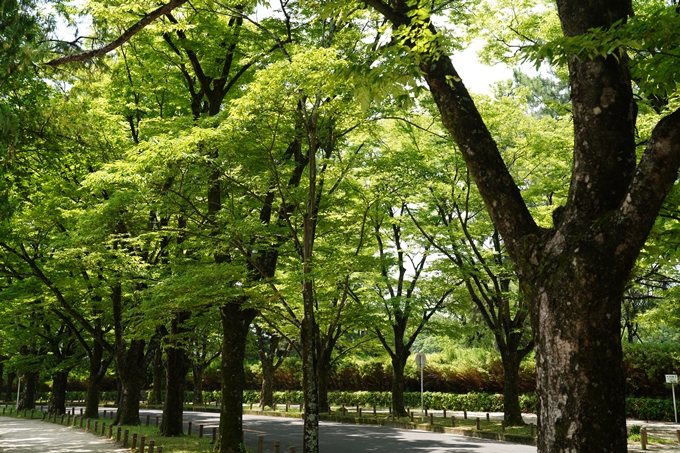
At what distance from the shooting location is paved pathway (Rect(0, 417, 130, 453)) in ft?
51.0

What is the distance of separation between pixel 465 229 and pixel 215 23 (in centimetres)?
1056

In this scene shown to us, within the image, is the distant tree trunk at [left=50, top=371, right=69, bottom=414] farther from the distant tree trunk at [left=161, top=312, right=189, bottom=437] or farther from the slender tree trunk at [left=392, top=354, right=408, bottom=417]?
the slender tree trunk at [left=392, top=354, right=408, bottom=417]

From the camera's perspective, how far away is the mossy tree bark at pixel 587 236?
3566 mm

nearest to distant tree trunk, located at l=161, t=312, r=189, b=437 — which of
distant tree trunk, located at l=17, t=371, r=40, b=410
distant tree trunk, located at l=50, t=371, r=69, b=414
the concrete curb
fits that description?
the concrete curb

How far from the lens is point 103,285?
21438mm

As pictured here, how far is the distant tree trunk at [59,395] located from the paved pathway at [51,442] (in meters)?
8.47

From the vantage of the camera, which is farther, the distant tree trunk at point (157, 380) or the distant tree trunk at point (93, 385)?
the distant tree trunk at point (157, 380)

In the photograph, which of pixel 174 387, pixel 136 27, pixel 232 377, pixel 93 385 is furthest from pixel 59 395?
pixel 136 27

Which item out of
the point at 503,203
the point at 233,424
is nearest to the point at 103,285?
the point at 233,424

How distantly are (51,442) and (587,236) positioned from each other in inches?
763

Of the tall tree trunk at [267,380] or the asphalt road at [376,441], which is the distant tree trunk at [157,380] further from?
the asphalt road at [376,441]

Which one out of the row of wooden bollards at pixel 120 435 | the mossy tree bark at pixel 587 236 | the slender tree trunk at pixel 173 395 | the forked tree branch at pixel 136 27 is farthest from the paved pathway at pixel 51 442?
the mossy tree bark at pixel 587 236

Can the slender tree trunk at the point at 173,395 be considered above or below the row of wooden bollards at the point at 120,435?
above

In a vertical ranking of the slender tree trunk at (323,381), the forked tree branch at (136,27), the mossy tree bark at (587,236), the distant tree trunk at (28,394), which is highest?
the forked tree branch at (136,27)
